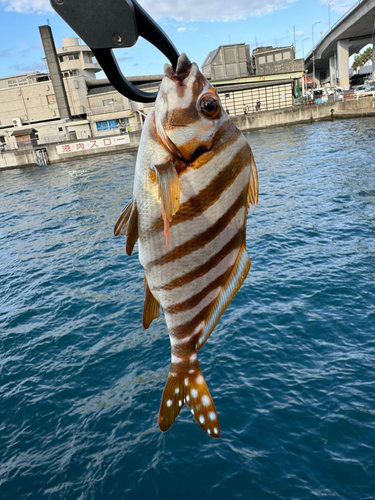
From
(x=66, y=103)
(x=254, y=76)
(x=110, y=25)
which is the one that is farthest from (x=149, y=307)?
(x=254, y=76)

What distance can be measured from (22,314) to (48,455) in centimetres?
616

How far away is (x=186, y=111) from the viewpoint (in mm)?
2217

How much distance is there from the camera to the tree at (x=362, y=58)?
130 m

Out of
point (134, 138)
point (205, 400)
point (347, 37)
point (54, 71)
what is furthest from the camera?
point (347, 37)

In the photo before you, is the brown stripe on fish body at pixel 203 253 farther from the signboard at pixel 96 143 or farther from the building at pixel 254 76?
the building at pixel 254 76

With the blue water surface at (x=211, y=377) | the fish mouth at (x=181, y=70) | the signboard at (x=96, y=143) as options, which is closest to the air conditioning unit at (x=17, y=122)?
the signboard at (x=96, y=143)

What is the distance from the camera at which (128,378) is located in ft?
28.7

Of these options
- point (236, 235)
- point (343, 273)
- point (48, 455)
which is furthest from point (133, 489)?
point (343, 273)

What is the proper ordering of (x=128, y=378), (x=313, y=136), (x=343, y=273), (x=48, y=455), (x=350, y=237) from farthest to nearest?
(x=313, y=136), (x=350, y=237), (x=343, y=273), (x=128, y=378), (x=48, y=455)

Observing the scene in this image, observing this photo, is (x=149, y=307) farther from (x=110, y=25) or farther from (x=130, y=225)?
(x=110, y=25)

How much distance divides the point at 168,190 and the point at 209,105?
57cm

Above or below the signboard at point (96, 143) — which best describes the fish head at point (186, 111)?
above

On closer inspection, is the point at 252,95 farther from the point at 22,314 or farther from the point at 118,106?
the point at 22,314

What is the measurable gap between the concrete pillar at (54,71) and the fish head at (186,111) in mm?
70963
